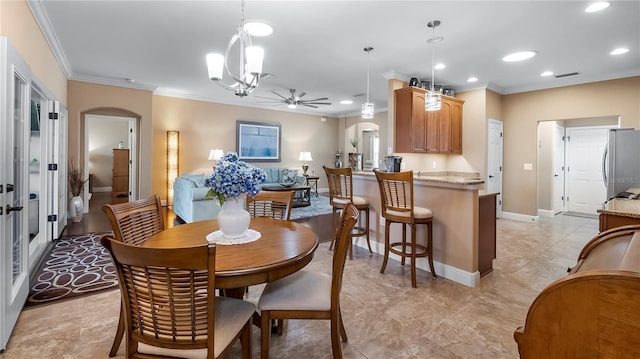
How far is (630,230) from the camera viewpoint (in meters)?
→ 1.16

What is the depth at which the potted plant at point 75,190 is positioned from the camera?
5367 millimetres

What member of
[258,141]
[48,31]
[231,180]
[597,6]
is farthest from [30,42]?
[258,141]

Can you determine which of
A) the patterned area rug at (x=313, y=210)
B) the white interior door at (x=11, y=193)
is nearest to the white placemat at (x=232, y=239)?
the white interior door at (x=11, y=193)

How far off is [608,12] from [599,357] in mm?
3683

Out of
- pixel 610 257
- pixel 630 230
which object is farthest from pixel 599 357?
pixel 630 230

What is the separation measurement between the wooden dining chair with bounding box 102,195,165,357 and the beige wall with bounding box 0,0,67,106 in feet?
Result: 5.20

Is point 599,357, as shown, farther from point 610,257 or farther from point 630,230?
point 630,230

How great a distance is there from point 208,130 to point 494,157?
6.45 m

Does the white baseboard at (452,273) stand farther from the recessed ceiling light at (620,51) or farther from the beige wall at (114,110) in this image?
the beige wall at (114,110)

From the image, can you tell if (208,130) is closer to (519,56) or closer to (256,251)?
(519,56)

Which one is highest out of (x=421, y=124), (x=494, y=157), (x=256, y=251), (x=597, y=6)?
(x=597, y=6)

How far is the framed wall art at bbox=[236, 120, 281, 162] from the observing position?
316 inches

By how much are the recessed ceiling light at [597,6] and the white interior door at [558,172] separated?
431 centimetres

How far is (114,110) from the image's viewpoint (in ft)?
20.0
